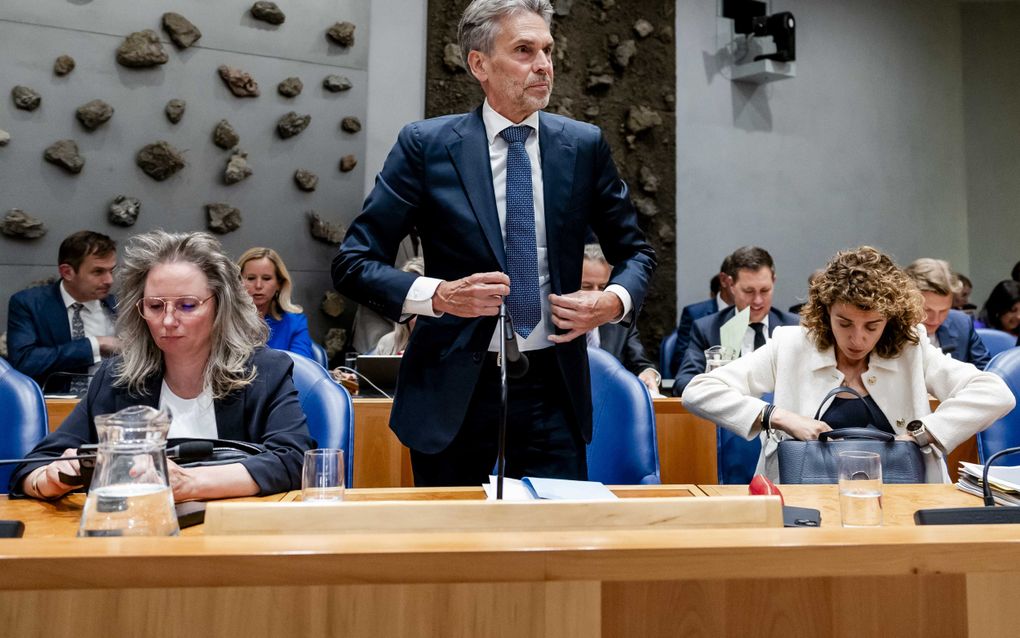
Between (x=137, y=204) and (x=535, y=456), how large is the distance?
3680 millimetres

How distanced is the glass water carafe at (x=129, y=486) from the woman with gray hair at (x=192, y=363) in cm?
63

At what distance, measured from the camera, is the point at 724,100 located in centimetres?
628

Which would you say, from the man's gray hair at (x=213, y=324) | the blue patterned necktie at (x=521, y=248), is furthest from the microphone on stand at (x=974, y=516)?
the man's gray hair at (x=213, y=324)

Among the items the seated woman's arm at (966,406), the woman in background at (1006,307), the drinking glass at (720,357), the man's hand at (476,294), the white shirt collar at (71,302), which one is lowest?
the seated woman's arm at (966,406)

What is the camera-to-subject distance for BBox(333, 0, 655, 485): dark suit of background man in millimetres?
1732

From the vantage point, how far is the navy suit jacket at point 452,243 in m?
1.73

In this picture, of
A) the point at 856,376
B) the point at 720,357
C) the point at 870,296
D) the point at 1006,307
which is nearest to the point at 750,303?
the point at 720,357

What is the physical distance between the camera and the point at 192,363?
6.15ft

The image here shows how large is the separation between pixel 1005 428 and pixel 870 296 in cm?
51

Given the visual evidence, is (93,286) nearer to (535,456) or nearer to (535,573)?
(535,456)

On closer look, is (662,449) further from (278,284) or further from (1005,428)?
(278,284)

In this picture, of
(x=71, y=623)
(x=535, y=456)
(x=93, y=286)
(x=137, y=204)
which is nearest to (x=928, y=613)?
(x=71, y=623)

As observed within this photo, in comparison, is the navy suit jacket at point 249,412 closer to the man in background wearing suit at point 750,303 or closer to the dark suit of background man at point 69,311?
the dark suit of background man at point 69,311

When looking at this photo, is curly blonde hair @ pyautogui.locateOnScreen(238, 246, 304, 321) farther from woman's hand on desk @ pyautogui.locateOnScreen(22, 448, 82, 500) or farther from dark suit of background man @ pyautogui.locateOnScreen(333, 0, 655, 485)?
woman's hand on desk @ pyautogui.locateOnScreen(22, 448, 82, 500)
